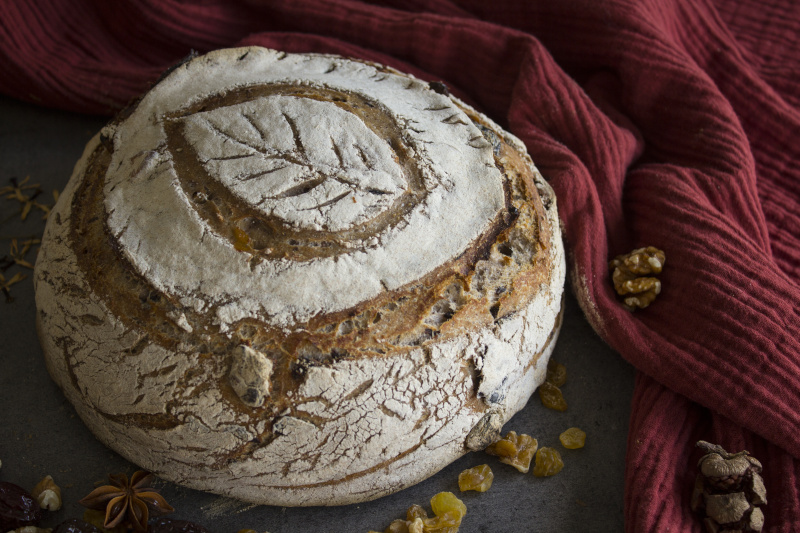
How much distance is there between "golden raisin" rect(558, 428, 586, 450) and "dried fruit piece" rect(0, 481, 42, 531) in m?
1.05

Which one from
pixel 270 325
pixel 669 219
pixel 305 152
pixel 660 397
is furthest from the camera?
pixel 669 219

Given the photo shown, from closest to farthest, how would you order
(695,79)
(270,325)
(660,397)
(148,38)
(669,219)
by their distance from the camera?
(270,325) < (660,397) < (669,219) < (695,79) < (148,38)

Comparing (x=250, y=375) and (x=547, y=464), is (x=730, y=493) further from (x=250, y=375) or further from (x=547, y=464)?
(x=250, y=375)

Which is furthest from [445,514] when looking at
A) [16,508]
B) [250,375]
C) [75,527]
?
[16,508]

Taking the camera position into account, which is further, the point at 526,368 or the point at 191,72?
the point at 191,72

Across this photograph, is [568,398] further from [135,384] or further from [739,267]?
[135,384]

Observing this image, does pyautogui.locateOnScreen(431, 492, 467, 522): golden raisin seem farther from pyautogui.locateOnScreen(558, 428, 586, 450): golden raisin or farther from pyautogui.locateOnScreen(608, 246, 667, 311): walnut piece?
pyautogui.locateOnScreen(608, 246, 667, 311): walnut piece

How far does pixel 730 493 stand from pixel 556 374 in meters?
0.42

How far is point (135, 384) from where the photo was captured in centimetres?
107

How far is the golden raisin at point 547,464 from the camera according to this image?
4.20 ft

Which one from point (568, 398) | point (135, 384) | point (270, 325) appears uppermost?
point (270, 325)

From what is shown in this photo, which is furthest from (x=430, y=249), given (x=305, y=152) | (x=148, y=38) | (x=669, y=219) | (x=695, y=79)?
(x=148, y=38)

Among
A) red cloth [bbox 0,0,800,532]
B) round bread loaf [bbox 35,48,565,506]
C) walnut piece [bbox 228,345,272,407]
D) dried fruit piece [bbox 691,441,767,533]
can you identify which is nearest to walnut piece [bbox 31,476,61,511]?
round bread loaf [bbox 35,48,565,506]

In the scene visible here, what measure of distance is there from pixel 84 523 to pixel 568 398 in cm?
102
